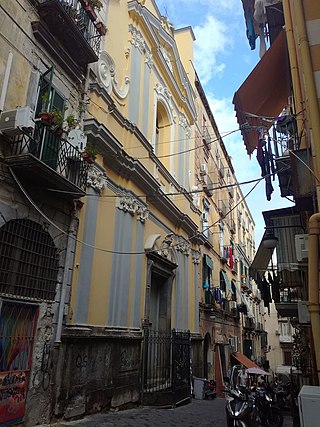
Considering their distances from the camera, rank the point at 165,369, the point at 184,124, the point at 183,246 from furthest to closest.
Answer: the point at 184,124
the point at 183,246
the point at 165,369

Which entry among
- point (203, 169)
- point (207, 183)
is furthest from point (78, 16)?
point (207, 183)

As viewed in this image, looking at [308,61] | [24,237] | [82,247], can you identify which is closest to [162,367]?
[82,247]

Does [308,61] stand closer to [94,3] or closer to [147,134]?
[94,3]

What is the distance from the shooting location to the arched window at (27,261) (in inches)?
245

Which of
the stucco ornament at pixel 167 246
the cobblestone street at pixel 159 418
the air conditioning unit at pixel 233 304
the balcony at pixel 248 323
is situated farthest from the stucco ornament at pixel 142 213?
the balcony at pixel 248 323

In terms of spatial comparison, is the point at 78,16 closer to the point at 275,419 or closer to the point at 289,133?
the point at 289,133

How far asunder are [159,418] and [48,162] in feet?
20.6

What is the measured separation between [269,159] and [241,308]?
19.3 m

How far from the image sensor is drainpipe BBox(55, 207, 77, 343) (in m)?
7.26

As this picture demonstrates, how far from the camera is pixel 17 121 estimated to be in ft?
19.8

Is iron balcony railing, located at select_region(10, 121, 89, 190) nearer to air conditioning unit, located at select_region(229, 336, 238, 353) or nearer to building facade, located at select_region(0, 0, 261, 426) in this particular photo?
building facade, located at select_region(0, 0, 261, 426)

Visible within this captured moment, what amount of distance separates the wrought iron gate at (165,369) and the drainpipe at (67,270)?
3899 millimetres

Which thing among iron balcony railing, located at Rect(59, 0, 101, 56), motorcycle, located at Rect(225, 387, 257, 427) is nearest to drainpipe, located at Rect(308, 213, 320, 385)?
motorcycle, located at Rect(225, 387, 257, 427)

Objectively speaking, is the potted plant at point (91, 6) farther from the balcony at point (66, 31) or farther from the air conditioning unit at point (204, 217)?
the air conditioning unit at point (204, 217)
